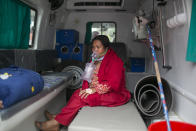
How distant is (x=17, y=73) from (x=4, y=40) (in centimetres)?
104

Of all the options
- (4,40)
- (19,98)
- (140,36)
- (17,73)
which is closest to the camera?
(19,98)

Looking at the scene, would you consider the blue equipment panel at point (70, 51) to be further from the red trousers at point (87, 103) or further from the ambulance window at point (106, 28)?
the red trousers at point (87, 103)

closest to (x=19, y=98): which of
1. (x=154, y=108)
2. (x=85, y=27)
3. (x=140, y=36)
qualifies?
(x=154, y=108)

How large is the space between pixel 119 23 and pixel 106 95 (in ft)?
11.3

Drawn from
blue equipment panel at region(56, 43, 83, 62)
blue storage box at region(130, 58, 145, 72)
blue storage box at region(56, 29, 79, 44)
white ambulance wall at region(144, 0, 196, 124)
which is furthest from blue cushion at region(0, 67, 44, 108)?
blue storage box at region(130, 58, 145, 72)

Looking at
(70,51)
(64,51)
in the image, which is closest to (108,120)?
(70,51)

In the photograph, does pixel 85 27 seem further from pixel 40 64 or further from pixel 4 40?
pixel 4 40

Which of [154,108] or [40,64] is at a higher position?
[40,64]

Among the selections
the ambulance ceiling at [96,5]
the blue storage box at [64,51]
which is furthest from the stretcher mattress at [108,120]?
the ambulance ceiling at [96,5]

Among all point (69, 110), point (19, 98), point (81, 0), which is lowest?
point (69, 110)

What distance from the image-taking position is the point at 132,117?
1.96 meters

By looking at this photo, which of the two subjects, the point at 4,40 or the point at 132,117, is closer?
the point at 132,117

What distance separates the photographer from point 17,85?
5.58 feet

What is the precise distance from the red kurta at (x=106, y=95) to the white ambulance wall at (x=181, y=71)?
72cm
